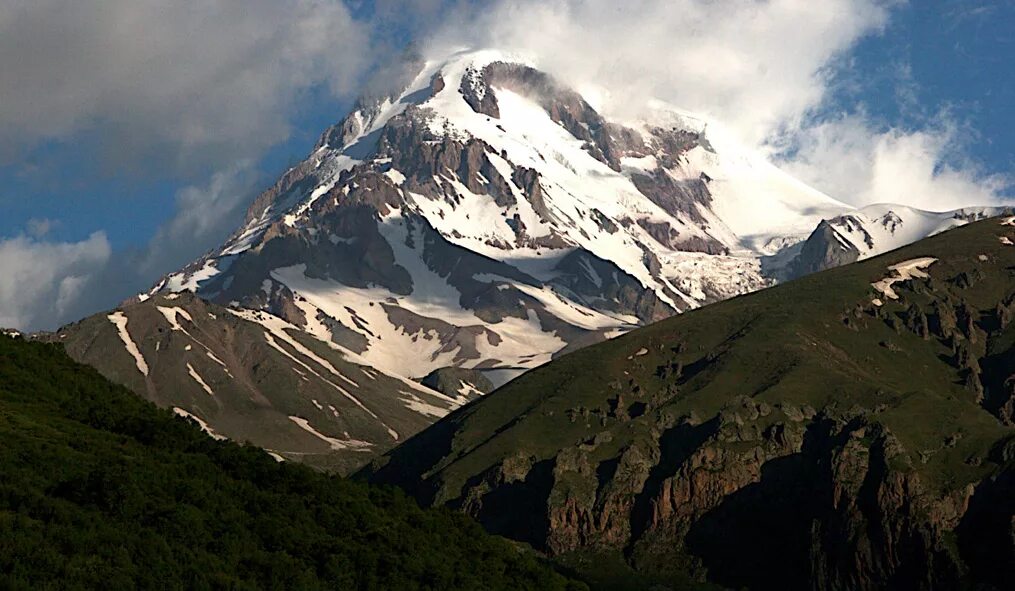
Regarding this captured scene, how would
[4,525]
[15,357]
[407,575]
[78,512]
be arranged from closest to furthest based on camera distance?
[4,525] < [78,512] < [407,575] < [15,357]

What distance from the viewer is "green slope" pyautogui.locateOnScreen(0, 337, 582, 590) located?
125 m

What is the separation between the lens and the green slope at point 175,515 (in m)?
125

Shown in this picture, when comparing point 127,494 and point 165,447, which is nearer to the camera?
point 127,494

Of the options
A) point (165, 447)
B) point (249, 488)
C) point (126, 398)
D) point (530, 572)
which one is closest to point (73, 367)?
→ point (126, 398)

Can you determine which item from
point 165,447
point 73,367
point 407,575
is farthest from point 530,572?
point 73,367

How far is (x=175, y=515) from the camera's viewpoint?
139125 mm

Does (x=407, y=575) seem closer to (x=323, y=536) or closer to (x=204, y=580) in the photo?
(x=323, y=536)

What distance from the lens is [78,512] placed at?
131250 mm

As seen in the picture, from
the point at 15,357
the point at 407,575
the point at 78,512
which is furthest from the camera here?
the point at 15,357

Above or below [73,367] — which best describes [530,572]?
below

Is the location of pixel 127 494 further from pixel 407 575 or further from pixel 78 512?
pixel 407 575

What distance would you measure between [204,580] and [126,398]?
69.6 m

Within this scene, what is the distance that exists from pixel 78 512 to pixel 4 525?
1042 cm

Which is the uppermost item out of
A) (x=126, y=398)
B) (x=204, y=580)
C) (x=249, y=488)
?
(x=126, y=398)
